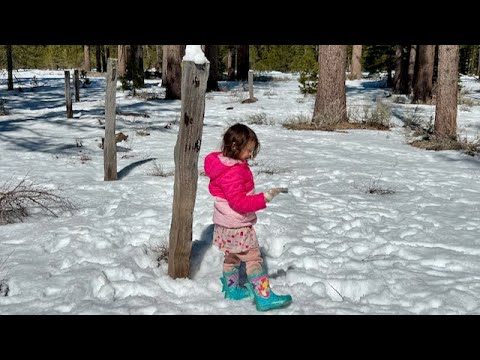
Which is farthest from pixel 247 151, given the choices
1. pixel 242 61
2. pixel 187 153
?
pixel 242 61

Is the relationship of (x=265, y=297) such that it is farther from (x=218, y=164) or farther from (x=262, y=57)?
(x=262, y=57)

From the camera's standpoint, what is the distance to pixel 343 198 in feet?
20.7

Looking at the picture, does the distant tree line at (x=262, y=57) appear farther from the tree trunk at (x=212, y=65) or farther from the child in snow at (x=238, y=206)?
the child in snow at (x=238, y=206)

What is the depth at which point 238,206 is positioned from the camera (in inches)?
133

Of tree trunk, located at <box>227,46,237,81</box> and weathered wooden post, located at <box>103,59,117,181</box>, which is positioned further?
tree trunk, located at <box>227,46,237,81</box>

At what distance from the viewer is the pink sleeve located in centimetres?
337

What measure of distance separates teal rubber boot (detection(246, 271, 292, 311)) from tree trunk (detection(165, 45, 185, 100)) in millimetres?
14666

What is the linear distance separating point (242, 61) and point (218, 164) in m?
24.0

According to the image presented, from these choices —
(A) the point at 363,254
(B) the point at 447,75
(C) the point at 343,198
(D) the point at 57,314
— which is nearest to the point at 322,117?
(B) the point at 447,75

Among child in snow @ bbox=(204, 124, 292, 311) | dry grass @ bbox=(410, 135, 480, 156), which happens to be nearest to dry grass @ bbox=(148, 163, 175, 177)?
child in snow @ bbox=(204, 124, 292, 311)

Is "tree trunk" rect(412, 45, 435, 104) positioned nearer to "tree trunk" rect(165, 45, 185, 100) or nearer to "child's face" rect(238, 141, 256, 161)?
"tree trunk" rect(165, 45, 185, 100)

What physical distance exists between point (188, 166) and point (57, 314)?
1363 millimetres

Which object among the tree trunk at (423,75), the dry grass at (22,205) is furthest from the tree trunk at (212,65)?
the dry grass at (22,205)
